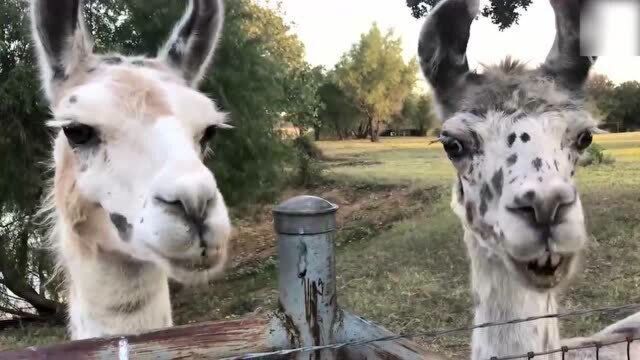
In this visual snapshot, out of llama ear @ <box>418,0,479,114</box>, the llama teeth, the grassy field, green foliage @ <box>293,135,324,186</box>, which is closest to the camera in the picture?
the llama teeth

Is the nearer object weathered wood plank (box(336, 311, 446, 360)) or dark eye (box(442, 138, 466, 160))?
weathered wood plank (box(336, 311, 446, 360))

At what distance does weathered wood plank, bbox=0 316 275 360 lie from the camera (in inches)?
71.8

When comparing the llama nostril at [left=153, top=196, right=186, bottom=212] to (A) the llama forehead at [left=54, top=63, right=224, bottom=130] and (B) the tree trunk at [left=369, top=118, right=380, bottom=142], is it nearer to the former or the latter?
(A) the llama forehead at [left=54, top=63, right=224, bottom=130]

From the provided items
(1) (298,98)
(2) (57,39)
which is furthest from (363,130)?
(2) (57,39)

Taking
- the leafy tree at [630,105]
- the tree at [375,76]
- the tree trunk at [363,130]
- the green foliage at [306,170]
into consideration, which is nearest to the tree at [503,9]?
the leafy tree at [630,105]

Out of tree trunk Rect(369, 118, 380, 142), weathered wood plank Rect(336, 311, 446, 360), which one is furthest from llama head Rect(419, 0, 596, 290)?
tree trunk Rect(369, 118, 380, 142)

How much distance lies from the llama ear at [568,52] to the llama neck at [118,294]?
1.63 m

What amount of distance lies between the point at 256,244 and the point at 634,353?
9.68m

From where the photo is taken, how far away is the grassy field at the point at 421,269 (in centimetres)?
717

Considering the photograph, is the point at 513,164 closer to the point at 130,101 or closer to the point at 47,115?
the point at 130,101

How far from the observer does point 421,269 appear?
8.93 m

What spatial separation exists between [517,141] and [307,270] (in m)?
0.83

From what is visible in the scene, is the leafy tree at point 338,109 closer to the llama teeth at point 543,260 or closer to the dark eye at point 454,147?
the dark eye at point 454,147

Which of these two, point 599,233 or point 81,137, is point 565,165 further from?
point 599,233
